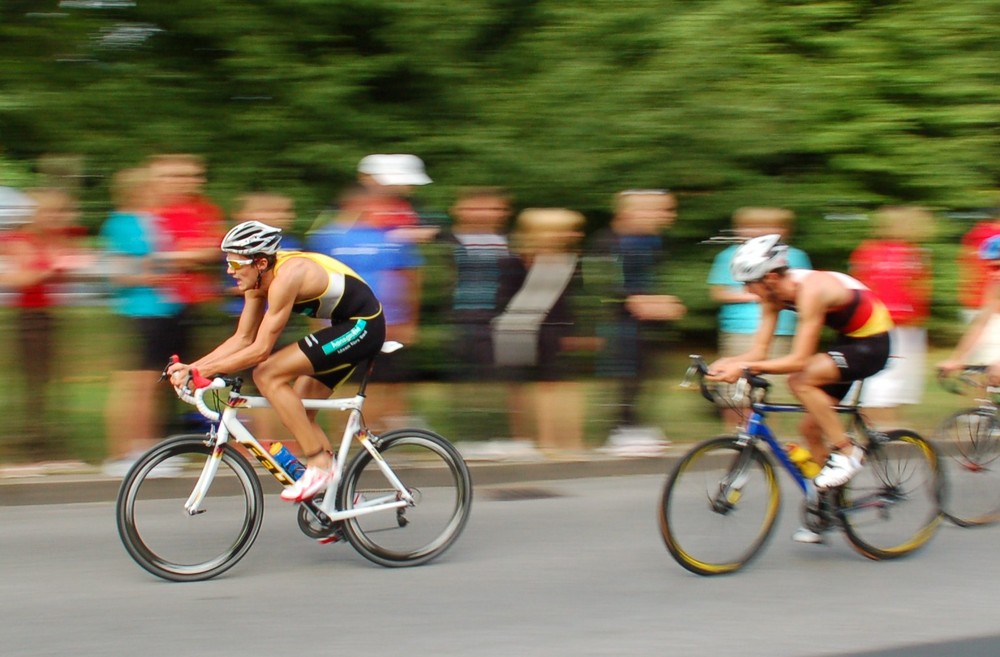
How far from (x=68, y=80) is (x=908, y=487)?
757 centimetres

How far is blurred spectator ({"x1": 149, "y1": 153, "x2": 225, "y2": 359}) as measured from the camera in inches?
310

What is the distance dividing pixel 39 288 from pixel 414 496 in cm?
312

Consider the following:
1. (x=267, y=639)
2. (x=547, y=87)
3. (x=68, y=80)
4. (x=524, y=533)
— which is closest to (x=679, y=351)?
(x=547, y=87)

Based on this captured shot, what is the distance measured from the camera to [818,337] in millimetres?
6230

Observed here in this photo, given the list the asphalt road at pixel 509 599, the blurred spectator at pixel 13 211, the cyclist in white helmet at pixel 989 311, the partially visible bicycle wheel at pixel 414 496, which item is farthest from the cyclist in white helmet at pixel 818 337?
the blurred spectator at pixel 13 211

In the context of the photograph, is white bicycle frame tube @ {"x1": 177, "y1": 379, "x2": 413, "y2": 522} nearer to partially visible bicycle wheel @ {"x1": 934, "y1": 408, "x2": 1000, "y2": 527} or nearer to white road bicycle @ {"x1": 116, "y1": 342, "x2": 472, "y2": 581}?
white road bicycle @ {"x1": 116, "y1": 342, "x2": 472, "y2": 581}

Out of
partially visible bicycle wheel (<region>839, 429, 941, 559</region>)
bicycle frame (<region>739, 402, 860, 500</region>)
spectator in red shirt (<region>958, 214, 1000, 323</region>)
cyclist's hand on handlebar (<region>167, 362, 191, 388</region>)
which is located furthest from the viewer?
spectator in red shirt (<region>958, 214, 1000, 323</region>)

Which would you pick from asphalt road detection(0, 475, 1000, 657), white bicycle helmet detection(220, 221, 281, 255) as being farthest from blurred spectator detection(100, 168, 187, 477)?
white bicycle helmet detection(220, 221, 281, 255)

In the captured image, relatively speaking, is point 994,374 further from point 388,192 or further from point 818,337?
point 388,192

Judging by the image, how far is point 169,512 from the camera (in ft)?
19.7

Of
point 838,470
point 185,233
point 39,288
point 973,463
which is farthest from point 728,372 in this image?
point 39,288

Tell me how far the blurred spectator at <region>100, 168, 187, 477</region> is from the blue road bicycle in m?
3.53

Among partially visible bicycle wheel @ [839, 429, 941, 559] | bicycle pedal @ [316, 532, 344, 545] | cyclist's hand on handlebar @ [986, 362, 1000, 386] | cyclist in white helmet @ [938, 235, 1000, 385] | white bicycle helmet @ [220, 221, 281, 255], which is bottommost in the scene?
bicycle pedal @ [316, 532, 344, 545]

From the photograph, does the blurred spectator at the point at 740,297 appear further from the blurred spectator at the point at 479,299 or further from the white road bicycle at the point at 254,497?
the white road bicycle at the point at 254,497
